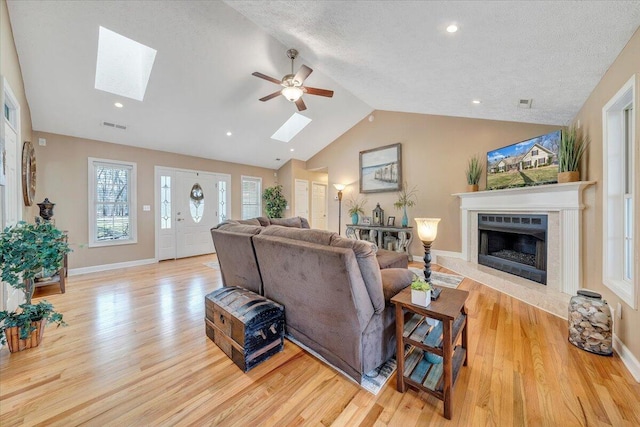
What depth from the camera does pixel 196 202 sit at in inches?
236

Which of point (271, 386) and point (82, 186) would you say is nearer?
point (271, 386)

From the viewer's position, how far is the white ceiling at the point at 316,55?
73.3 inches

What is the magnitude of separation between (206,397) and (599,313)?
300 cm

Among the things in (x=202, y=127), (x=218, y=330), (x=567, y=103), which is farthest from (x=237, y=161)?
(x=567, y=103)

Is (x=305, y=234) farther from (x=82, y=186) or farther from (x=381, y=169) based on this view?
(x=82, y=186)

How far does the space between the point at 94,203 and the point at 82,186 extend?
1.14 ft

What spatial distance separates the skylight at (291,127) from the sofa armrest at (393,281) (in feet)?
14.8

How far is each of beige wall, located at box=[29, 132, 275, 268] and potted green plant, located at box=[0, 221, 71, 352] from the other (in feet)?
6.57

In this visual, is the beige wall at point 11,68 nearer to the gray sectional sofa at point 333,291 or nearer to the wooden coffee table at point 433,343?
the gray sectional sofa at point 333,291

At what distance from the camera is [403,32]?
222cm

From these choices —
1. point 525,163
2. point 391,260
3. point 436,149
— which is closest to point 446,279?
point 391,260

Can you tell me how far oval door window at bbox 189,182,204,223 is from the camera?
5922 millimetres

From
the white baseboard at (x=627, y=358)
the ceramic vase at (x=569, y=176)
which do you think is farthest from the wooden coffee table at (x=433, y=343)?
the ceramic vase at (x=569, y=176)

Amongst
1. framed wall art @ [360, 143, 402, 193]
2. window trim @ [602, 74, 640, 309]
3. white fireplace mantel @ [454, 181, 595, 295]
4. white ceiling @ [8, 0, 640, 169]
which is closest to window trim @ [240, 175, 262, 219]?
white ceiling @ [8, 0, 640, 169]
